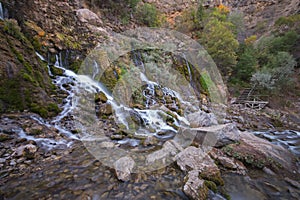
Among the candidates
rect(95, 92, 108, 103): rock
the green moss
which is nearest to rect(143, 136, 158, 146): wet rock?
rect(95, 92, 108, 103): rock

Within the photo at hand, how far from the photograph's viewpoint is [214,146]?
396 cm

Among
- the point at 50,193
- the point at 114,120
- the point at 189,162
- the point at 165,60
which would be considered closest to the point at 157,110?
the point at 114,120

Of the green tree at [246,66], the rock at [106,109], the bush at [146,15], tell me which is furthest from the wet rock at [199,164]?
the green tree at [246,66]

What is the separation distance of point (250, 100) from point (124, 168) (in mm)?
13373

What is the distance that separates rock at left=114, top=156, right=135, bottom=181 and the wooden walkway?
12122 millimetres

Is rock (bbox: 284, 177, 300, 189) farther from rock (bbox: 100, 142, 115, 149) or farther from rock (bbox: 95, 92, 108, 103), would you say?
rock (bbox: 95, 92, 108, 103)

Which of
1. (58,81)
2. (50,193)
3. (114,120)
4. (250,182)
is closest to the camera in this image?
(50,193)

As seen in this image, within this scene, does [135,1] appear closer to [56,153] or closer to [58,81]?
[58,81]

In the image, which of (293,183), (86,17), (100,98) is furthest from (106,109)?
(86,17)

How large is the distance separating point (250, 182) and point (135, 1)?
14.6 m

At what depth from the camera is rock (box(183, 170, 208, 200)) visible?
231 cm

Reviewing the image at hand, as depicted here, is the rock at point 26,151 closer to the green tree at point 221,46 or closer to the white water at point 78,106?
the white water at point 78,106

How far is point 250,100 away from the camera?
1260 cm

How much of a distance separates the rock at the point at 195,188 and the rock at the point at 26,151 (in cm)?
294
